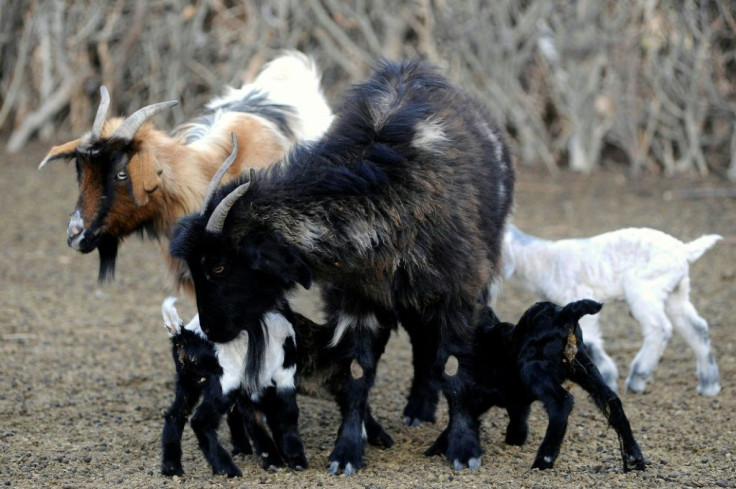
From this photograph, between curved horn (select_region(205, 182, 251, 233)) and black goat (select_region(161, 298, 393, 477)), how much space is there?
51 cm

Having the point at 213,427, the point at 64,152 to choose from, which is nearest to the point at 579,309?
the point at 213,427

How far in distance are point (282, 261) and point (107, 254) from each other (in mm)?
→ 1993

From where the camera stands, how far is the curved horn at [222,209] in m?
4.74

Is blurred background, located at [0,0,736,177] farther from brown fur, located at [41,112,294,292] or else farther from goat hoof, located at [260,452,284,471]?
goat hoof, located at [260,452,284,471]

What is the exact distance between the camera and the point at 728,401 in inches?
251

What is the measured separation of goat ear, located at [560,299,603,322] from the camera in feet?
16.8

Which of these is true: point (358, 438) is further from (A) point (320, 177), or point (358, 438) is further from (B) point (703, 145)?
(B) point (703, 145)

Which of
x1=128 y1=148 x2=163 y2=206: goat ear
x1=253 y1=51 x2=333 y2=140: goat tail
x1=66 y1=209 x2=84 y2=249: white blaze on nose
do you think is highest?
x1=253 y1=51 x2=333 y2=140: goat tail

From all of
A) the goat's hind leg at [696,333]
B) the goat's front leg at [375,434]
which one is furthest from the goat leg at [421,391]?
the goat's hind leg at [696,333]

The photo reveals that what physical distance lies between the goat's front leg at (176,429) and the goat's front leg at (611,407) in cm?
182

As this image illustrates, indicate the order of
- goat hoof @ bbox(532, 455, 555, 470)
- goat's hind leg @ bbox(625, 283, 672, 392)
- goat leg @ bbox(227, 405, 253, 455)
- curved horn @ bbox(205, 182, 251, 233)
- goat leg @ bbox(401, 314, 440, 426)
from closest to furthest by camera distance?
curved horn @ bbox(205, 182, 251, 233), goat hoof @ bbox(532, 455, 555, 470), goat leg @ bbox(227, 405, 253, 455), goat leg @ bbox(401, 314, 440, 426), goat's hind leg @ bbox(625, 283, 672, 392)

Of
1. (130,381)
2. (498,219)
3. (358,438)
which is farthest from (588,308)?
(130,381)

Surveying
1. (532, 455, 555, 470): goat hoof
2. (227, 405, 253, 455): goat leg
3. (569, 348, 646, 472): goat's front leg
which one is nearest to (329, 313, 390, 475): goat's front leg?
(227, 405, 253, 455): goat leg

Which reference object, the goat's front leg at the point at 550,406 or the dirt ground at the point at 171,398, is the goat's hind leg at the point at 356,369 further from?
the goat's front leg at the point at 550,406
